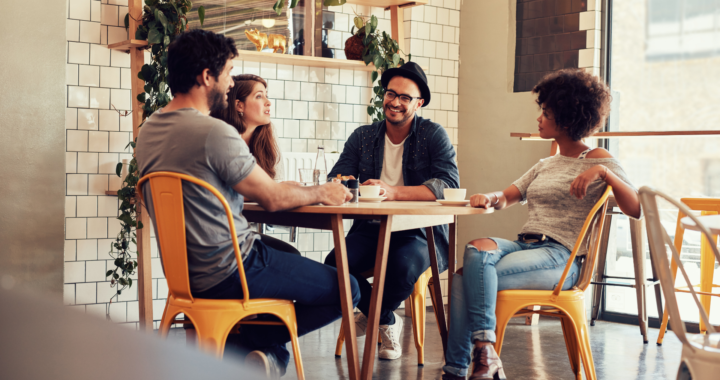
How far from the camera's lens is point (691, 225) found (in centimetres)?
179

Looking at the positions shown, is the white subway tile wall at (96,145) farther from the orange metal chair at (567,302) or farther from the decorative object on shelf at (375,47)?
the orange metal chair at (567,302)

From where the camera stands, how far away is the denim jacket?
3080 mm

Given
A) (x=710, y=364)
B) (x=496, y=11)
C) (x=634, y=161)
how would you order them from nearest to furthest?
(x=710, y=364) → (x=634, y=161) → (x=496, y=11)

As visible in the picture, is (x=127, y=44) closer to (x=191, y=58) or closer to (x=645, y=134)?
(x=191, y=58)

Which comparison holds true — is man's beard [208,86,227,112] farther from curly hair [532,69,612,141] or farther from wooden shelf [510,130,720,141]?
Result: wooden shelf [510,130,720,141]

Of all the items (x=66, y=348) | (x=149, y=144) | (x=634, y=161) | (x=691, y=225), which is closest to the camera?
(x=66, y=348)

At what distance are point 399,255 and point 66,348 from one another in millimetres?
2680

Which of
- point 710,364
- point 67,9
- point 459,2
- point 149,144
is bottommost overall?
point 710,364

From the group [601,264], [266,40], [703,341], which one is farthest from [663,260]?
[266,40]

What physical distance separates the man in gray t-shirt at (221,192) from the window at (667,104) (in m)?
2.67

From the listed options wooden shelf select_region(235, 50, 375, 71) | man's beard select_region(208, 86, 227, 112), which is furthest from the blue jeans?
wooden shelf select_region(235, 50, 375, 71)

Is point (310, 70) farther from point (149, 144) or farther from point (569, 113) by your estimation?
point (149, 144)

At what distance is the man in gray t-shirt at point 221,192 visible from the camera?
2021mm

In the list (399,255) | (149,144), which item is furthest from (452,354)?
(149,144)
